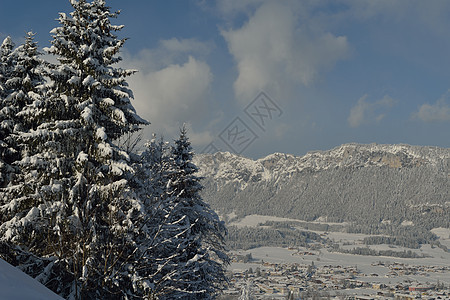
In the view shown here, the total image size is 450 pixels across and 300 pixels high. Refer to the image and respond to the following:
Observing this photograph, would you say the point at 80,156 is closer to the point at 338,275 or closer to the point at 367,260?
the point at 338,275

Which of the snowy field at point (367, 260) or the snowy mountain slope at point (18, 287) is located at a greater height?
the snowy field at point (367, 260)

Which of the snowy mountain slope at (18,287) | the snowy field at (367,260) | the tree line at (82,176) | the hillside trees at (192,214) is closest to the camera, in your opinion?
the snowy mountain slope at (18,287)

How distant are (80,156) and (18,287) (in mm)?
4477

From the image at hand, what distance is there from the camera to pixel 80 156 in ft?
30.7

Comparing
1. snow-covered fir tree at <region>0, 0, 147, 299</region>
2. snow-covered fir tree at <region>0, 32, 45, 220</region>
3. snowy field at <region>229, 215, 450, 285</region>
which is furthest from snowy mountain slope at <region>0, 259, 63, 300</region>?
snowy field at <region>229, 215, 450, 285</region>

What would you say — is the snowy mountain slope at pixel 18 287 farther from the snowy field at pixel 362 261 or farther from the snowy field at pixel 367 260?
the snowy field at pixel 362 261

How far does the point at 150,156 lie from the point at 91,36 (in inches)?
348

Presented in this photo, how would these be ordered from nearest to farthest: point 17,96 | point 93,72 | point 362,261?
point 93,72
point 17,96
point 362,261

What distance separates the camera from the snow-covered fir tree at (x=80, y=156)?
8.89m

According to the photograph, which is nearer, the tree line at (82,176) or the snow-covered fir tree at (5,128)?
the tree line at (82,176)

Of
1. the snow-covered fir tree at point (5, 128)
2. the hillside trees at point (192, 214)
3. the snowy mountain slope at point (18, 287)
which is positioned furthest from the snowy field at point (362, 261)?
the snowy mountain slope at point (18, 287)

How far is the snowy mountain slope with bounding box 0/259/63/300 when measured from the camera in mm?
5047

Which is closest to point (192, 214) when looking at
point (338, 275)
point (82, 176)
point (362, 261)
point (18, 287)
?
point (82, 176)

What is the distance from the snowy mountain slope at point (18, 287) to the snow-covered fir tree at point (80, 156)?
2339 millimetres
